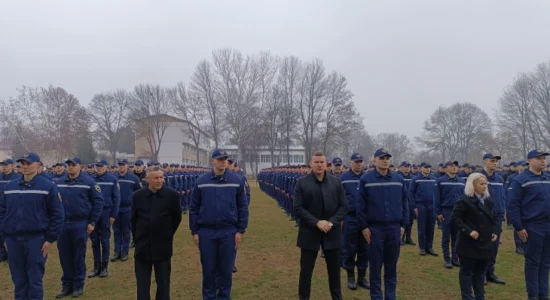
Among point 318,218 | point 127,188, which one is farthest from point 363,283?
point 127,188

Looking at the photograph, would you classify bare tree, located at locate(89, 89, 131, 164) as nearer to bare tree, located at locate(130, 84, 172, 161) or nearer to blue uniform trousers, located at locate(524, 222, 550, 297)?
bare tree, located at locate(130, 84, 172, 161)

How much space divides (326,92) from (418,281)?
1768 inches

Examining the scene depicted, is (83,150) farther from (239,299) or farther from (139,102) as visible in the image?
(239,299)

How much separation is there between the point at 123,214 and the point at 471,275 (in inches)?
265

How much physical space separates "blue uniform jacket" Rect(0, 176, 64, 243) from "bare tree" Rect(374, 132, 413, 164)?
75.0 m

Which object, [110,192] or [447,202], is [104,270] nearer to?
[110,192]

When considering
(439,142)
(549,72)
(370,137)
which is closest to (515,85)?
(549,72)

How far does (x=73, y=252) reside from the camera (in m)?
6.09

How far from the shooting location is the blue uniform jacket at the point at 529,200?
17.7 feet

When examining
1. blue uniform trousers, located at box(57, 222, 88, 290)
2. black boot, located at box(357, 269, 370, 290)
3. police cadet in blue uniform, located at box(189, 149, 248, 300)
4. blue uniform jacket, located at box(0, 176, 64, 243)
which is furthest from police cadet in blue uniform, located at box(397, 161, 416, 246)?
blue uniform jacket, located at box(0, 176, 64, 243)

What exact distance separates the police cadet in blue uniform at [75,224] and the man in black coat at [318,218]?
347 cm

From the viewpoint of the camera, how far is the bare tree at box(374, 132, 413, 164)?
77250 millimetres

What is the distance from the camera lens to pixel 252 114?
155 ft

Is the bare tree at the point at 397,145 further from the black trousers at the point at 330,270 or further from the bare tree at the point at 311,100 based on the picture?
the black trousers at the point at 330,270
